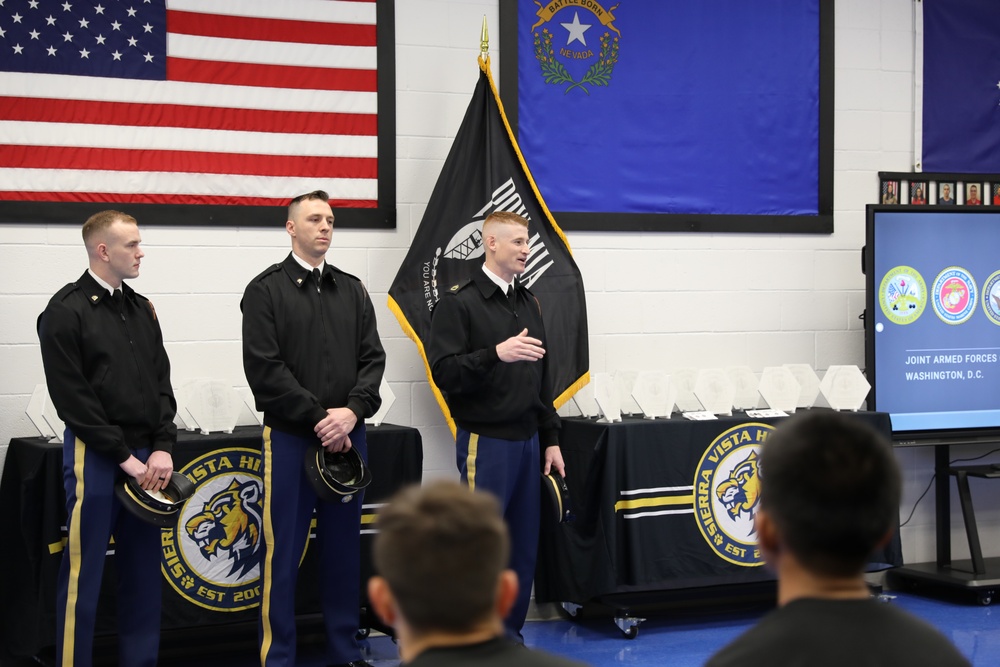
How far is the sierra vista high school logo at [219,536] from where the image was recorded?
13.9ft

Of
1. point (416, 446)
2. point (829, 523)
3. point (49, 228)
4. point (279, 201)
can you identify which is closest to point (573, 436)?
point (416, 446)

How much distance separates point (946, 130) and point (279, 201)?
3532 mm

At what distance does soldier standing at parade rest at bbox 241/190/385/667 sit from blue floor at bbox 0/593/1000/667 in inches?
19.1

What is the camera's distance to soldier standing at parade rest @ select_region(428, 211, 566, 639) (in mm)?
4199

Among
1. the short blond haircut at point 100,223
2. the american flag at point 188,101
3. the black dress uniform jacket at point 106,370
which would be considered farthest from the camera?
the american flag at point 188,101

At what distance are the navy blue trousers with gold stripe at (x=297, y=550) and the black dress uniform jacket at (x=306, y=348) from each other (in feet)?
0.36

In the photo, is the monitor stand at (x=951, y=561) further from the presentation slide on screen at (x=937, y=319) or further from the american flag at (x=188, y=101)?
the american flag at (x=188, y=101)

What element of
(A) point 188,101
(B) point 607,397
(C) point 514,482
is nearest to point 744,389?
(B) point 607,397

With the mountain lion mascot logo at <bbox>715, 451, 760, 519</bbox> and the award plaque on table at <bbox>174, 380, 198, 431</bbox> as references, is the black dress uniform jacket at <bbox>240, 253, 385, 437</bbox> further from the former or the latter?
the mountain lion mascot logo at <bbox>715, 451, 760, 519</bbox>

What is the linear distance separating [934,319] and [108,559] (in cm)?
395

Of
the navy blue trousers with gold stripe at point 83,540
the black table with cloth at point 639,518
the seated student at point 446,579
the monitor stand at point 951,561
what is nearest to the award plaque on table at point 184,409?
the navy blue trousers with gold stripe at point 83,540

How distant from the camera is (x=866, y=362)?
5359 millimetres

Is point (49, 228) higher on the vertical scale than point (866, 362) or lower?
higher

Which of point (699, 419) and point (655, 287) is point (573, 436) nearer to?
point (699, 419)
